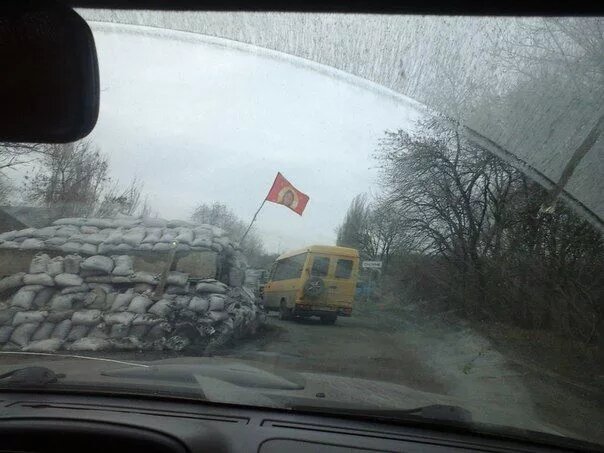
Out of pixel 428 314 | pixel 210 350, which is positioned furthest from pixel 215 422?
pixel 428 314

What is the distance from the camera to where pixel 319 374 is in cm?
449

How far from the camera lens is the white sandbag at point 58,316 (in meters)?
5.21

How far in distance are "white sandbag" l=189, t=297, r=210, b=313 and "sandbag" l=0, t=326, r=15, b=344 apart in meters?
1.36

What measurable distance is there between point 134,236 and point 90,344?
1050 millimetres

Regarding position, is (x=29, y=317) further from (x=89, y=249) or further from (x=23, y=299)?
(x=89, y=249)

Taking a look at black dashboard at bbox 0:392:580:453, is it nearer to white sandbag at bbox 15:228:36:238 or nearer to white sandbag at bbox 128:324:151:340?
white sandbag at bbox 128:324:151:340

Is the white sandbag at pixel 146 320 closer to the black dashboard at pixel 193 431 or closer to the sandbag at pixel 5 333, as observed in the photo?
the sandbag at pixel 5 333

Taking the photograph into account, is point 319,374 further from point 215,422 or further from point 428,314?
point 428,314

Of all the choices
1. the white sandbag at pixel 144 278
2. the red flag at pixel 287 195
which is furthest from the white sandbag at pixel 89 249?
the red flag at pixel 287 195

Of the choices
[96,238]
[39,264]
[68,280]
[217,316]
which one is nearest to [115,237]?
[96,238]

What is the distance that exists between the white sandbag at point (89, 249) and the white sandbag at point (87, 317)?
0.54 m

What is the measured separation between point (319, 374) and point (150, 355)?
51.9 inches

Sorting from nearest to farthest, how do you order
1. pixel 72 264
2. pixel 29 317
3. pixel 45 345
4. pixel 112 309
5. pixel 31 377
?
pixel 31 377 → pixel 45 345 → pixel 29 317 → pixel 112 309 → pixel 72 264

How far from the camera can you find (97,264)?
5.56 metres
